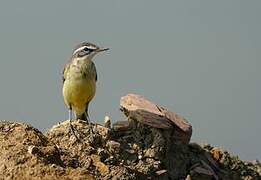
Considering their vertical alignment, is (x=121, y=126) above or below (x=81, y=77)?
below

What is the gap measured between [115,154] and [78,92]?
275cm

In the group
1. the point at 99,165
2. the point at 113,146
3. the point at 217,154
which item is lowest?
the point at 99,165

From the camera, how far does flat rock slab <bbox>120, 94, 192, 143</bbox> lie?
1453cm

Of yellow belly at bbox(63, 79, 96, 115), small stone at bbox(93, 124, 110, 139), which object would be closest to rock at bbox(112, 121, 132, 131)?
small stone at bbox(93, 124, 110, 139)

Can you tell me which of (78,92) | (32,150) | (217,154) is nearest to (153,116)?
(78,92)

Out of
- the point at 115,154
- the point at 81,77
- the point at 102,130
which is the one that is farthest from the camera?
the point at 81,77

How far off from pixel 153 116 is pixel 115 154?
1833mm

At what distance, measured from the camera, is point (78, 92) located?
15430 mm

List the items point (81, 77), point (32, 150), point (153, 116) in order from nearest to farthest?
1. point (32, 150)
2. point (153, 116)
3. point (81, 77)

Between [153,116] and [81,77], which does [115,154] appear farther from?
[81,77]

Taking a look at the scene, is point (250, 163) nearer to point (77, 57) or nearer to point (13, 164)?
point (77, 57)

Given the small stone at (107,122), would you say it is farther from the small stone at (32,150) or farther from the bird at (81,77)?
the small stone at (32,150)

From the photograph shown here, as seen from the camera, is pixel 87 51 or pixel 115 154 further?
pixel 87 51

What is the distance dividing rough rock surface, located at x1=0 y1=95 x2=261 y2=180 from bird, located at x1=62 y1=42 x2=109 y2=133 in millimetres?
1027
